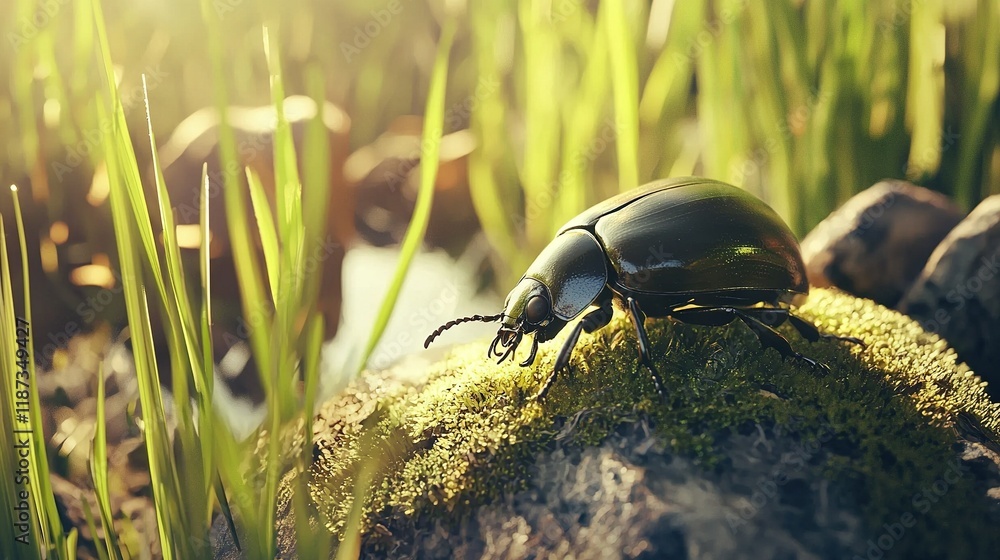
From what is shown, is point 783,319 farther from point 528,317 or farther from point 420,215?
point 420,215

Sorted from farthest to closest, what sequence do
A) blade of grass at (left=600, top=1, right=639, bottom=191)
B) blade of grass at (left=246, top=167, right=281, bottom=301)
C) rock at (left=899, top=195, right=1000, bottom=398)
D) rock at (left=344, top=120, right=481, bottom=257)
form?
rock at (left=344, top=120, right=481, bottom=257) → blade of grass at (left=600, top=1, right=639, bottom=191) → rock at (left=899, top=195, right=1000, bottom=398) → blade of grass at (left=246, top=167, right=281, bottom=301)

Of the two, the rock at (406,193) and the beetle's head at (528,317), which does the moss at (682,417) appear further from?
the rock at (406,193)

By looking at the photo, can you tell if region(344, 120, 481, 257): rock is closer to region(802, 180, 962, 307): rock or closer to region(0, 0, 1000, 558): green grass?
region(0, 0, 1000, 558): green grass

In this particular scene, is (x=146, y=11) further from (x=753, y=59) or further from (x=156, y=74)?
(x=753, y=59)

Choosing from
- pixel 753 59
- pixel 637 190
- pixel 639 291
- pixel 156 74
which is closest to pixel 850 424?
pixel 639 291

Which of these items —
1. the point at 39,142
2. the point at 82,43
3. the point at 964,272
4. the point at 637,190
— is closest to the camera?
the point at 637,190

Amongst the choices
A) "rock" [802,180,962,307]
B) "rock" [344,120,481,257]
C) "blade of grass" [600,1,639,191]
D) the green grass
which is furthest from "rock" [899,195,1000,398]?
"rock" [344,120,481,257]
